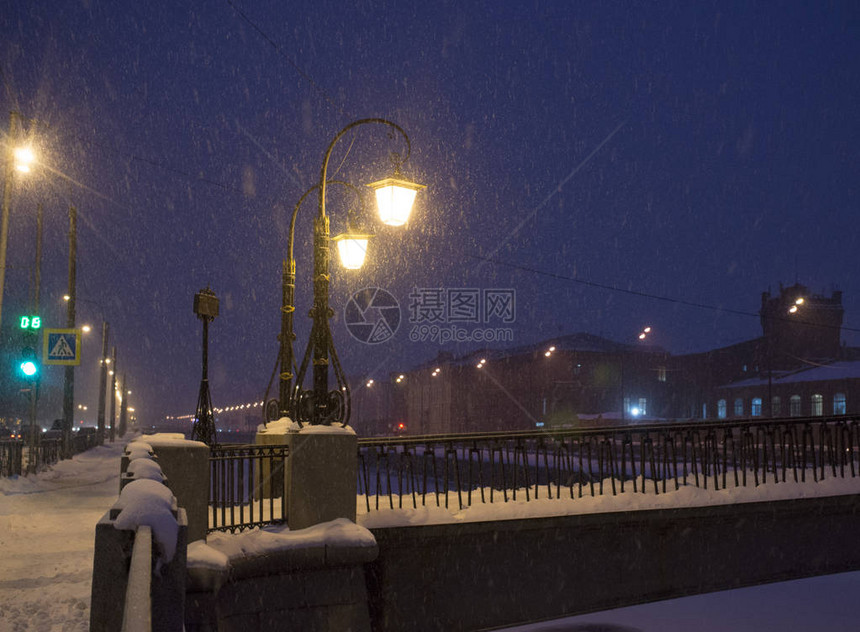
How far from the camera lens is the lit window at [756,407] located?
6612 cm

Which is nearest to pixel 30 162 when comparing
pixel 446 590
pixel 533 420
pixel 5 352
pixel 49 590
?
pixel 49 590

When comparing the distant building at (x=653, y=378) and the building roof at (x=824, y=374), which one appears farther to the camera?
the distant building at (x=653, y=378)

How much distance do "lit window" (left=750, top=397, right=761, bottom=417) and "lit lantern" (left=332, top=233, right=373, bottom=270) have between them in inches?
2499

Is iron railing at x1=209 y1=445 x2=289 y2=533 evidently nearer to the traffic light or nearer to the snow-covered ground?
the snow-covered ground

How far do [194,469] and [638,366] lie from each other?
247ft

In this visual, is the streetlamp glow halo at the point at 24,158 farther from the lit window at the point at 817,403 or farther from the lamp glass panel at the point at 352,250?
the lit window at the point at 817,403

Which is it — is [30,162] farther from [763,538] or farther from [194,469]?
[763,538]

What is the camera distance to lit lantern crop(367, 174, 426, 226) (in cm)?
944

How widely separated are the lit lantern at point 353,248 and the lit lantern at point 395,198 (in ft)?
4.00

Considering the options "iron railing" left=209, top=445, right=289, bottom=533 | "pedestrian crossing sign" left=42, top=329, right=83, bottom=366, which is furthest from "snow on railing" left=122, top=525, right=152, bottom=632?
"pedestrian crossing sign" left=42, top=329, right=83, bottom=366

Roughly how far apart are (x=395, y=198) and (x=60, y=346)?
48.0ft

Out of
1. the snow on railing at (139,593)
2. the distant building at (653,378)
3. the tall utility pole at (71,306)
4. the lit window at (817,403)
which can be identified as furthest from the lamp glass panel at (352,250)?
the lit window at (817,403)

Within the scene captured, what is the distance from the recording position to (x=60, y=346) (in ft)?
66.1

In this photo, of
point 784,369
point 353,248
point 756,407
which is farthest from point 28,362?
point 784,369
